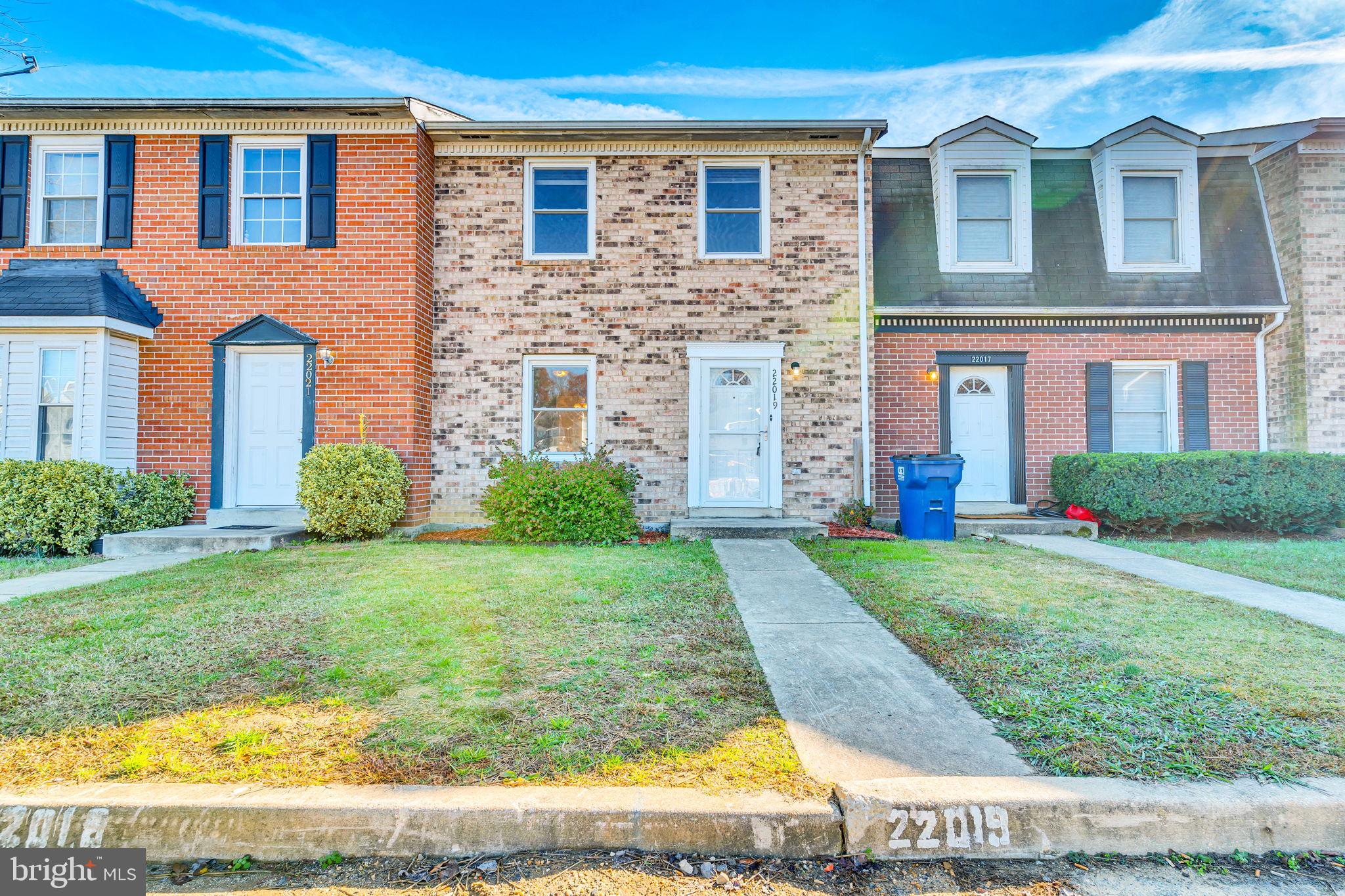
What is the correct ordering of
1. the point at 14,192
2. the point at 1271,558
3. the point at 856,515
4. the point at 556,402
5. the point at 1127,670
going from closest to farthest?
the point at 1127,670, the point at 1271,558, the point at 14,192, the point at 856,515, the point at 556,402

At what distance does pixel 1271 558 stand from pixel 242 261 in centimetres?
1336

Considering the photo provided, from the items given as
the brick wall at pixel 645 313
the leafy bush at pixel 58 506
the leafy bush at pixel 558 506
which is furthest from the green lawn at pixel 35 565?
the leafy bush at pixel 558 506

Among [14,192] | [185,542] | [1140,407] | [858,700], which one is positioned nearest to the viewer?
[858,700]

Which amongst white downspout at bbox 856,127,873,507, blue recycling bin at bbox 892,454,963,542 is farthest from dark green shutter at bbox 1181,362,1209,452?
white downspout at bbox 856,127,873,507

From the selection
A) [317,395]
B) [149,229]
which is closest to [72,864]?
[317,395]

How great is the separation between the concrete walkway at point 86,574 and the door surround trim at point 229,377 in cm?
183

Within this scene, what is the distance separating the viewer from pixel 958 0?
12906 mm

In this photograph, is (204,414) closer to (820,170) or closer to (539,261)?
(539,261)

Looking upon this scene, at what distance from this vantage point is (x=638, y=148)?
31.7 ft

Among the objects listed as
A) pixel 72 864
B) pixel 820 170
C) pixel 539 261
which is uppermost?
pixel 820 170

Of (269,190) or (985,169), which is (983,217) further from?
(269,190)

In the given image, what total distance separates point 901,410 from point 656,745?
868cm

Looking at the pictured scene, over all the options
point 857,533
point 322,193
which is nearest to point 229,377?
point 322,193

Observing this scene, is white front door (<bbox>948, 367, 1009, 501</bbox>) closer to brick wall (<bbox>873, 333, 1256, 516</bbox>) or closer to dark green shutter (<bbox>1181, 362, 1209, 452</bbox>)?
brick wall (<bbox>873, 333, 1256, 516</bbox>)
